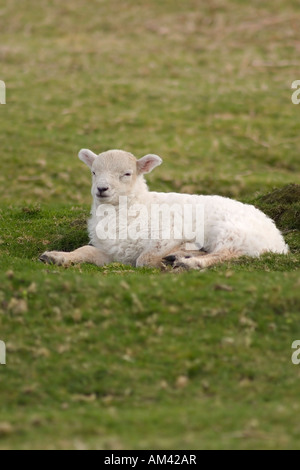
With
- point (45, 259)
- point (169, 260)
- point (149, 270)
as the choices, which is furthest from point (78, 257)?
point (169, 260)

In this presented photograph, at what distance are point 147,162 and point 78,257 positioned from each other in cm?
212

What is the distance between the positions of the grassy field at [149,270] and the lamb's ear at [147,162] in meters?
1.88

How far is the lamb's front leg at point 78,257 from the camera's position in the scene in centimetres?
1286

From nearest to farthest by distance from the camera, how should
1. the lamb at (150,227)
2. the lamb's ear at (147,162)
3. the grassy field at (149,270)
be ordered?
1. the grassy field at (149,270)
2. the lamb at (150,227)
3. the lamb's ear at (147,162)

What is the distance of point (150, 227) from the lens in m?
13.5

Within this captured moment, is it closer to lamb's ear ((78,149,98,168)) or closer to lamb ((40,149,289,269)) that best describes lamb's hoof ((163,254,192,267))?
lamb ((40,149,289,269))

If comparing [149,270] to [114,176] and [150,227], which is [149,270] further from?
[114,176]

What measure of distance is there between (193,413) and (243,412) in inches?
20.1

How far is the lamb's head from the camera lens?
43.8 feet

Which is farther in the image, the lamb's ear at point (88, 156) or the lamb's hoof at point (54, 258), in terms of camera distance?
the lamb's ear at point (88, 156)

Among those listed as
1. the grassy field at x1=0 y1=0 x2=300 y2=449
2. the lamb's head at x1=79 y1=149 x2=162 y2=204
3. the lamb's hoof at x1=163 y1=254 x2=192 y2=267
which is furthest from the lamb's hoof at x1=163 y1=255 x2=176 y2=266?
the lamb's head at x1=79 y1=149 x2=162 y2=204

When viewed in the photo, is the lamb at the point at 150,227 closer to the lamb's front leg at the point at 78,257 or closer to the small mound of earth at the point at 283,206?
the lamb's front leg at the point at 78,257

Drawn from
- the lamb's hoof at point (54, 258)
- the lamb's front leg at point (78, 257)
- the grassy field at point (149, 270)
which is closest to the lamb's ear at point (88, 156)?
the grassy field at point (149, 270)
